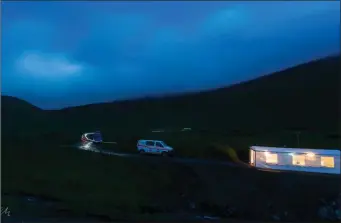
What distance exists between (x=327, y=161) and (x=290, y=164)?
1.01m

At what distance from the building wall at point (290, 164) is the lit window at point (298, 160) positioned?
0.06 meters

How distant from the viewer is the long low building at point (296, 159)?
987 cm

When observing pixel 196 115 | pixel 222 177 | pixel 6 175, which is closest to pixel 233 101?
pixel 196 115

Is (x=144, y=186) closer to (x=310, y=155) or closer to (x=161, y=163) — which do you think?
(x=161, y=163)

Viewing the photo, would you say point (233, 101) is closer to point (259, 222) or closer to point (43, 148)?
point (259, 222)

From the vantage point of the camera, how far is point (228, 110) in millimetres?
15320

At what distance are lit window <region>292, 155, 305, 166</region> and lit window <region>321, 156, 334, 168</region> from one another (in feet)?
1.75

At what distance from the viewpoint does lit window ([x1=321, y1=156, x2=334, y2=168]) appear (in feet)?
32.3

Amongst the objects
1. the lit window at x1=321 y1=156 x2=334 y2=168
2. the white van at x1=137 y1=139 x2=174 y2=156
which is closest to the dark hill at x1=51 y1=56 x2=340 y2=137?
the white van at x1=137 y1=139 x2=174 y2=156

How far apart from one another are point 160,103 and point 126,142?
3208 mm

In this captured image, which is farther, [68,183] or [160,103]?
[160,103]

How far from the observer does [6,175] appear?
11.7 m

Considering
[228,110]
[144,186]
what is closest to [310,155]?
[144,186]

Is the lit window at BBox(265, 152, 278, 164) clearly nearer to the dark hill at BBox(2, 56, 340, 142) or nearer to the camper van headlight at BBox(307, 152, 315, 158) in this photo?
the camper van headlight at BBox(307, 152, 315, 158)
